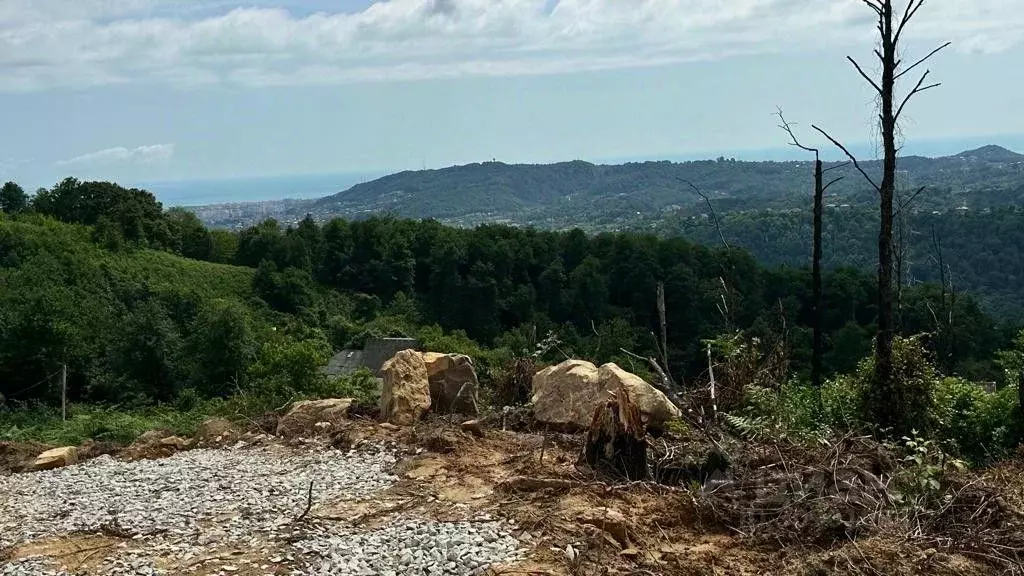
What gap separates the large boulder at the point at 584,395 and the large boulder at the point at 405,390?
1.55 meters

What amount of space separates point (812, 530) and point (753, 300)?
41993 millimetres

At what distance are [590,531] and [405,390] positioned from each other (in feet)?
16.5

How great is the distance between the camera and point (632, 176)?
650ft

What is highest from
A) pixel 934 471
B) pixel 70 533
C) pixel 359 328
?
pixel 934 471

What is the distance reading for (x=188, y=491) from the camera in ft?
26.2

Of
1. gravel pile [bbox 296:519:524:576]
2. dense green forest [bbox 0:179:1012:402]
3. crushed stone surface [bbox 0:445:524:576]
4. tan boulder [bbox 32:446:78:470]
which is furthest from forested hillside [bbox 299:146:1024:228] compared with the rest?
gravel pile [bbox 296:519:524:576]

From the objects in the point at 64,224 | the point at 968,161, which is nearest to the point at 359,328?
the point at 64,224

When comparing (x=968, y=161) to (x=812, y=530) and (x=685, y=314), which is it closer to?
(x=685, y=314)

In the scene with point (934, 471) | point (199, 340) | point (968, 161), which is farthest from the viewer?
point (968, 161)

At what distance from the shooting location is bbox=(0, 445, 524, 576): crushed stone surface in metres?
6.08

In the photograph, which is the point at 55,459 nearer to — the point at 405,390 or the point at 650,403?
the point at 405,390

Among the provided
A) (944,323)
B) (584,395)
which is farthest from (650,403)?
(944,323)

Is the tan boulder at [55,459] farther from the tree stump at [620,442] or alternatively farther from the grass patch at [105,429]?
the tree stump at [620,442]

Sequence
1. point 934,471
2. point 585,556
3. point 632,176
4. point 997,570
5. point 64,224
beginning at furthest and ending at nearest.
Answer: point 632,176 < point 64,224 < point 934,471 < point 585,556 < point 997,570
